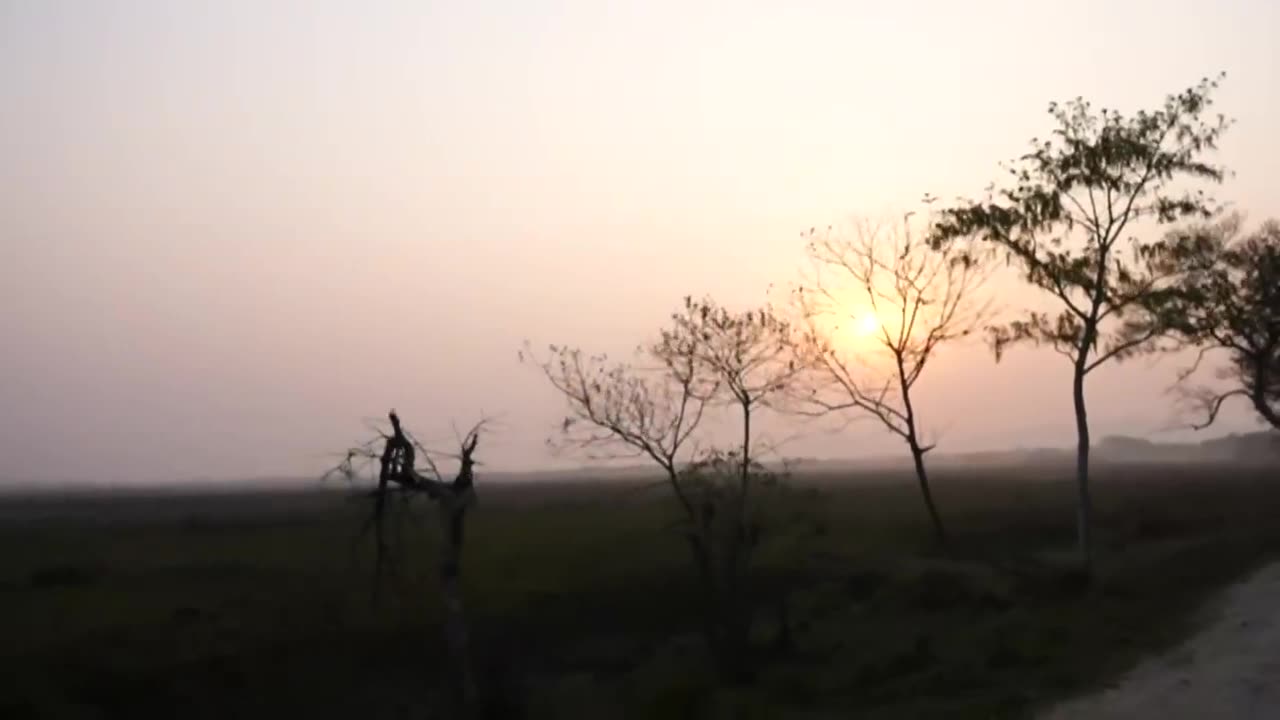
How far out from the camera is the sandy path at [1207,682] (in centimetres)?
1474

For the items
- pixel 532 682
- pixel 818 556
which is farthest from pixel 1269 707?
pixel 818 556

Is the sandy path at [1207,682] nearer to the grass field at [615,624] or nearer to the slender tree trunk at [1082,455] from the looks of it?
the grass field at [615,624]

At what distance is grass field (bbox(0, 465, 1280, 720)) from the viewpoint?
21.5 metres

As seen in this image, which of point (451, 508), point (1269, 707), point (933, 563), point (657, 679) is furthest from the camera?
point (933, 563)

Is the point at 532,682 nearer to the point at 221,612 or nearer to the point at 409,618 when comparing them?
the point at 409,618

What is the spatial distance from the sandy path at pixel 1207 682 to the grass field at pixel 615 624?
668 millimetres

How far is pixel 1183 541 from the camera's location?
127 ft

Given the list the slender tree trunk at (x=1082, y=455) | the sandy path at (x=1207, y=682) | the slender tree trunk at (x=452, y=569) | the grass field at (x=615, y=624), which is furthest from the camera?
the slender tree trunk at (x=1082, y=455)

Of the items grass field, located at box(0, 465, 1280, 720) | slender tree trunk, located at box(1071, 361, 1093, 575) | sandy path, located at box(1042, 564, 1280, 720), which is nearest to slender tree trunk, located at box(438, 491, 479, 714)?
grass field, located at box(0, 465, 1280, 720)

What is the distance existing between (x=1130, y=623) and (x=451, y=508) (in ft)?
39.8

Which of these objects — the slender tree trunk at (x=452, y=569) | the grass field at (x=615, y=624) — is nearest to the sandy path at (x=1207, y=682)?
the grass field at (x=615, y=624)

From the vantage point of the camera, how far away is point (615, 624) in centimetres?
3231

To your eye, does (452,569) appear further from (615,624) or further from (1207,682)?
(615,624)

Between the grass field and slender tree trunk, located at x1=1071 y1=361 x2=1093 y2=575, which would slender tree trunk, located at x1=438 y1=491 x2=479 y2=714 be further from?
slender tree trunk, located at x1=1071 y1=361 x2=1093 y2=575
